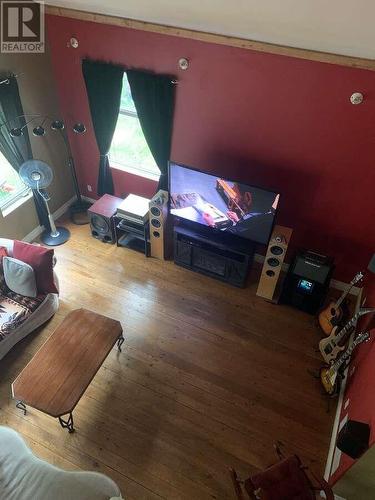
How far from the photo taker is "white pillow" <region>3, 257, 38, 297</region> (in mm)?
3594

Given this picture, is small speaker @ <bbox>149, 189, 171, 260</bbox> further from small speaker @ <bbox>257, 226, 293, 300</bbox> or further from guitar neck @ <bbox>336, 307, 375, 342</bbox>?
guitar neck @ <bbox>336, 307, 375, 342</bbox>

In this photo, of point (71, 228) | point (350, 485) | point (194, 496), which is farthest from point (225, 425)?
point (71, 228)

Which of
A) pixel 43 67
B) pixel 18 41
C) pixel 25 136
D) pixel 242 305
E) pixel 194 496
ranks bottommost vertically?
pixel 194 496

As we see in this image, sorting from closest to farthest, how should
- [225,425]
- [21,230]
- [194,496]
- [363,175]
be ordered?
[194,496], [225,425], [363,175], [21,230]

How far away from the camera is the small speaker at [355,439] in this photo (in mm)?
2344

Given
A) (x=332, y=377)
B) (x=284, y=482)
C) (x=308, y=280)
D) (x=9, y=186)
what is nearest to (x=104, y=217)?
(x=9, y=186)

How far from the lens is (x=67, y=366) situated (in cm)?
312

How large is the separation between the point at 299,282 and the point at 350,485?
6.28 feet

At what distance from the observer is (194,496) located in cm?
286

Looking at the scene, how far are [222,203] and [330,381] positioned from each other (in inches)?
81.6

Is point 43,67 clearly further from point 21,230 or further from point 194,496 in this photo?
point 194,496

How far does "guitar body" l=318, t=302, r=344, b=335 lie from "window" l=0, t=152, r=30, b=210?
12.8 ft

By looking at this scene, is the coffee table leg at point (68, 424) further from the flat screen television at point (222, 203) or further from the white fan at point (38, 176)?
the white fan at point (38, 176)

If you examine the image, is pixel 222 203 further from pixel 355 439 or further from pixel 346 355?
pixel 355 439
